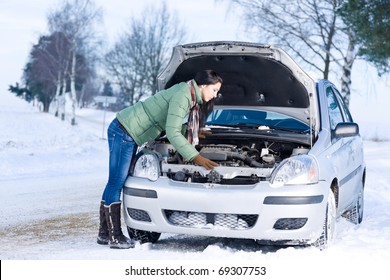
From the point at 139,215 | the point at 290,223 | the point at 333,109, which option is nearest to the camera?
the point at 290,223

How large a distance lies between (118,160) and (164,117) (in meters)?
0.58

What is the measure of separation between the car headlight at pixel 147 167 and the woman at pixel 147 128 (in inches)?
3.9

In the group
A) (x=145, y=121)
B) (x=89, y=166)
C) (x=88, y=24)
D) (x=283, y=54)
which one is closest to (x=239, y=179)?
(x=145, y=121)

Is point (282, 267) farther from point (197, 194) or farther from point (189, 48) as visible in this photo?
point (189, 48)

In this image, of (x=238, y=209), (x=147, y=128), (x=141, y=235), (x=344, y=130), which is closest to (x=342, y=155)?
(x=344, y=130)

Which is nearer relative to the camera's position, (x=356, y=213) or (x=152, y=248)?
(x=152, y=248)

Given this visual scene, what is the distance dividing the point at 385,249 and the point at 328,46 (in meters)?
23.9

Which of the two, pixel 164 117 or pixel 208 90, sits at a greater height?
pixel 208 90

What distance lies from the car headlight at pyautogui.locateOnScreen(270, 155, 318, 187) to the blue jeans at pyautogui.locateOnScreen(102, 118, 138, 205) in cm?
136

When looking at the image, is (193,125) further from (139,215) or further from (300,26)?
(300,26)

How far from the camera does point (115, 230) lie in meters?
5.98

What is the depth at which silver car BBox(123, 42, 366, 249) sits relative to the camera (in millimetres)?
5477

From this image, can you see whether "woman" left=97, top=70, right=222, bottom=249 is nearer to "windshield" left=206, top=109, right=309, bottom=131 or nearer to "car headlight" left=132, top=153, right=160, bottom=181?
"car headlight" left=132, top=153, right=160, bottom=181

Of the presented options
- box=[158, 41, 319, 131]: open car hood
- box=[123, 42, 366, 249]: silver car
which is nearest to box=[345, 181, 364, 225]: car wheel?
box=[123, 42, 366, 249]: silver car
